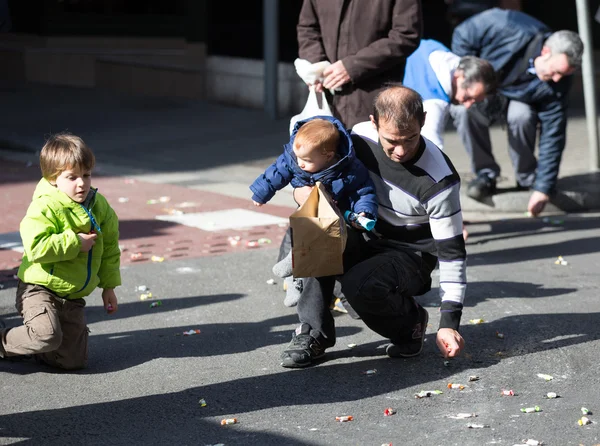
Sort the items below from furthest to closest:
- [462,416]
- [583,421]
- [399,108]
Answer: [399,108]
[462,416]
[583,421]

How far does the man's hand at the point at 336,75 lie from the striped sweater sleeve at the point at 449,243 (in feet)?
5.39

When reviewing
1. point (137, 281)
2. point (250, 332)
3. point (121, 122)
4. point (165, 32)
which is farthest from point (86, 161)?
point (165, 32)

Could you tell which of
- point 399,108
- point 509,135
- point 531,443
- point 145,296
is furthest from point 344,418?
point 509,135

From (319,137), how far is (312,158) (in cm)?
10

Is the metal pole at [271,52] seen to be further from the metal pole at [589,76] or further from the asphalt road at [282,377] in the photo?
the asphalt road at [282,377]

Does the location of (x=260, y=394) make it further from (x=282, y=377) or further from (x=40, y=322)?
(x=40, y=322)

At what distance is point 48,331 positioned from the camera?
14.7ft

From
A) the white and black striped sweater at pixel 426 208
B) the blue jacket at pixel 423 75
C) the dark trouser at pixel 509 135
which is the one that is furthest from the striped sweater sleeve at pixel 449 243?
the dark trouser at pixel 509 135

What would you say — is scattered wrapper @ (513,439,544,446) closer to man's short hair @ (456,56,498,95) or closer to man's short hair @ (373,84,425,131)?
man's short hair @ (373,84,425,131)

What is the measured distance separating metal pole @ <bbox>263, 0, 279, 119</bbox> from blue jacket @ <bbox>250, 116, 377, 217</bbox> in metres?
8.71

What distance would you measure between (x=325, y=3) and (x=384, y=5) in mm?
342

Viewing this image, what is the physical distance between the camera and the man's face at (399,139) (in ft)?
14.8

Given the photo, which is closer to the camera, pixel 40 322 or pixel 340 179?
pixel 40 322

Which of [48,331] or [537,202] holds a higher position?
[48,331]
